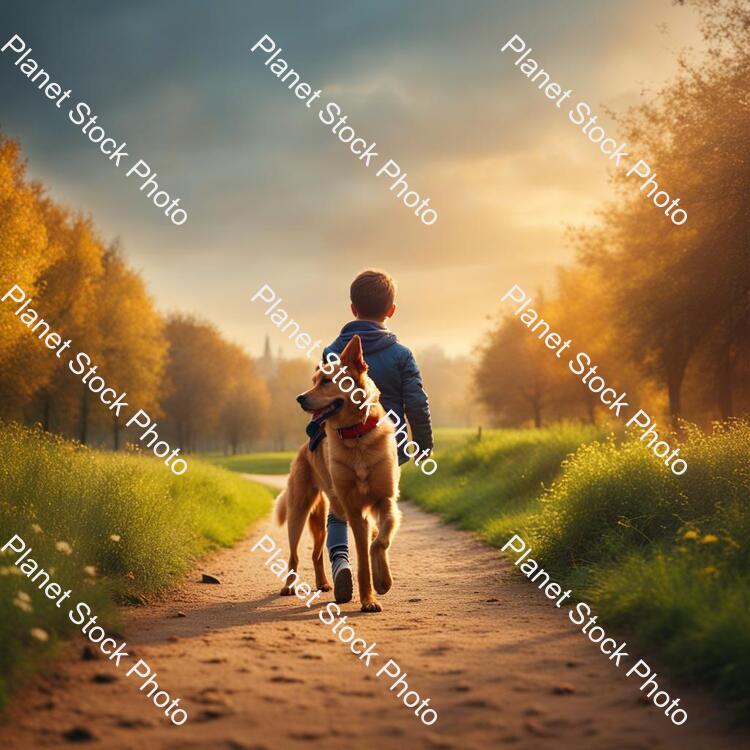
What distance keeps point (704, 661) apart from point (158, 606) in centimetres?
483

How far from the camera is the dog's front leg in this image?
6.65 metres

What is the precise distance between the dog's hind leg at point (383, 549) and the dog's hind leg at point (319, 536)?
1453 mm

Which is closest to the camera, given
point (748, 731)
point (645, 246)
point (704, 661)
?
point (748, 731)

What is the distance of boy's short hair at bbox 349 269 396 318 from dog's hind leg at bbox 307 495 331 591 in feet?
6.98

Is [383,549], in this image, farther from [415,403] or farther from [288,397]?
[288,397]

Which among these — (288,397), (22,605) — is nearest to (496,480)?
(22,605)

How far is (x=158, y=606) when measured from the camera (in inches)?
281

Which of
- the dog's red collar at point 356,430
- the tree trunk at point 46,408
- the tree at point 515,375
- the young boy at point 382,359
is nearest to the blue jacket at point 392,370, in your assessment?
the young boy at point 382,359

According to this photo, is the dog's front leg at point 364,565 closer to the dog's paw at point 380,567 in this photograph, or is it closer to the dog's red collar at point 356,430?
the dog's paw at point 380,567

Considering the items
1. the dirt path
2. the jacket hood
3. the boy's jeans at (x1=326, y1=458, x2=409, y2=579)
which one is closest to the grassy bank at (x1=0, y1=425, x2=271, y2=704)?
the dirt path

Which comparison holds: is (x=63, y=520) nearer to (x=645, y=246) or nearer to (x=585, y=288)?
(x=645, y=246)

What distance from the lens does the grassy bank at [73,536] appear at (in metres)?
4.58

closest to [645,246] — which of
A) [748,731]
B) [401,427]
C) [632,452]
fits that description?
[632,452]

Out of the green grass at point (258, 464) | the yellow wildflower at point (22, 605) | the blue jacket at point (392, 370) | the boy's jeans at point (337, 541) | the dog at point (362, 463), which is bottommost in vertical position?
the green grass at point (258, 464)
